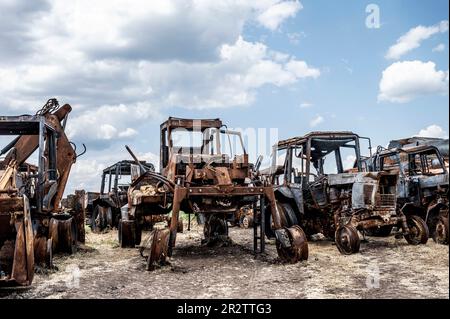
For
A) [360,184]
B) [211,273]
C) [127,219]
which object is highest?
[360,184]

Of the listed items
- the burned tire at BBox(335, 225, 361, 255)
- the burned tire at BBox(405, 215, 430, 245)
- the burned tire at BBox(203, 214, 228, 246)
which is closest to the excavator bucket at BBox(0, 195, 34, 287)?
the burned tire at BBox(203, 214, 228, 246)

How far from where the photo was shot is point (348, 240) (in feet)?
28.1

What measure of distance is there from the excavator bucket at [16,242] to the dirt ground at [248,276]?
13.7 inches

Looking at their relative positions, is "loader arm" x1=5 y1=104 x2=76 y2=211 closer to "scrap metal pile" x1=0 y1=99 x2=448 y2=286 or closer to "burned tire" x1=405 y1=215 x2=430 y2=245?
"scrap metal pile" x1=0 y1=99 x2=448 y2=286

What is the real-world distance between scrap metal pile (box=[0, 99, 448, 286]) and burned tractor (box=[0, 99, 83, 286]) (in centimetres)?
2

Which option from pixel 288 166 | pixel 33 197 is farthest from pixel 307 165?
pixel 33 197

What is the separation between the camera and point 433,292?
5383 millimetres

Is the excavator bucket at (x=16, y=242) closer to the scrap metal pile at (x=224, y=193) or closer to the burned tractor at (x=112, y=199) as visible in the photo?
the scrap metal pile at (x=224, y=193)

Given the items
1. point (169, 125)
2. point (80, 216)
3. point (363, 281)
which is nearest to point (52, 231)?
point (80, 216)

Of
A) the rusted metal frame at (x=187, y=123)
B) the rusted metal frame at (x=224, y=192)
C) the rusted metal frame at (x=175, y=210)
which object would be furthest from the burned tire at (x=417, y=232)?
the rusted metal frame at (x=175, y=210)

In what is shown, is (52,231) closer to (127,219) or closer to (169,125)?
(127,219)

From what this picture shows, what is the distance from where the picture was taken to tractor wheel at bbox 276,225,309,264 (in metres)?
7.46

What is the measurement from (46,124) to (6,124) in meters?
0.62
